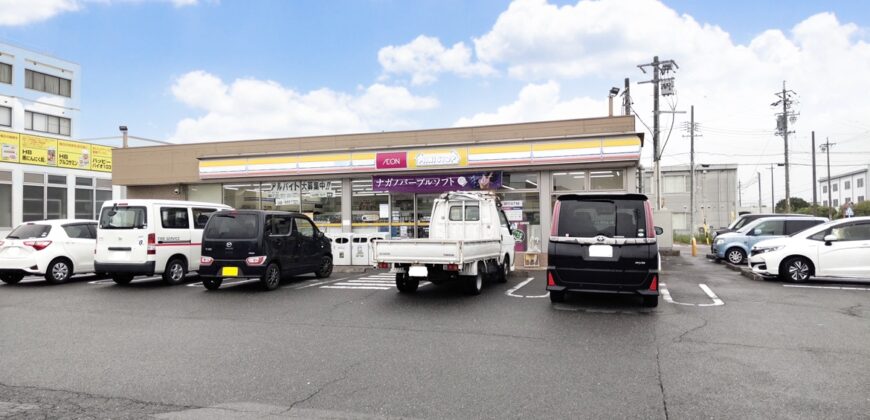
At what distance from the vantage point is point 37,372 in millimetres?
5336

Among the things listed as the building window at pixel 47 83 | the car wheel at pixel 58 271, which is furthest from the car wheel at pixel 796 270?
the building window at pixel 47 83

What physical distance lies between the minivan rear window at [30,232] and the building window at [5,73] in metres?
35.7

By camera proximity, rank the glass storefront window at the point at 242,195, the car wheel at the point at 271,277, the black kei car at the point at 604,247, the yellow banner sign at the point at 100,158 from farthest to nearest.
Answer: the yellow banner sign at the point at 100,158
the glass storefront window at the point at 242,195
the car wheel at the point at 271,277
the black kei car at the point at 604,247

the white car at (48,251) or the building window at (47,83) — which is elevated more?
the building window at (47,83)

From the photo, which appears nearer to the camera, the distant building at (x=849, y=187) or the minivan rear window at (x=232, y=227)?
the minivan rear window at (x=232, y=227)

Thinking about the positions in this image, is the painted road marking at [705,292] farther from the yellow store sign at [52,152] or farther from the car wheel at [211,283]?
the yellow store sign at [52,152]

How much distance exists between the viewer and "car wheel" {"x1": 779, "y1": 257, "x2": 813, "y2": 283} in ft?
39.8

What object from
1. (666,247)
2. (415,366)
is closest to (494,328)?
(415,366)

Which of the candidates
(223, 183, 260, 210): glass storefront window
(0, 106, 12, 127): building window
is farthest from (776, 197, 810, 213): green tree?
(0, 106, 12, 127): building window

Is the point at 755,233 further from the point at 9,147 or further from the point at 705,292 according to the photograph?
the point at 9,147

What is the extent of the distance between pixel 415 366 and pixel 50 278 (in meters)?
11.4

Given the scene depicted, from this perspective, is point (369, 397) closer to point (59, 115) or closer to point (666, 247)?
point (666, 247)

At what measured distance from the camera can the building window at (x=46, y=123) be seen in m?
40.7

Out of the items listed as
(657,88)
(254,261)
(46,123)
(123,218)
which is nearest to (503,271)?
(254,261)
